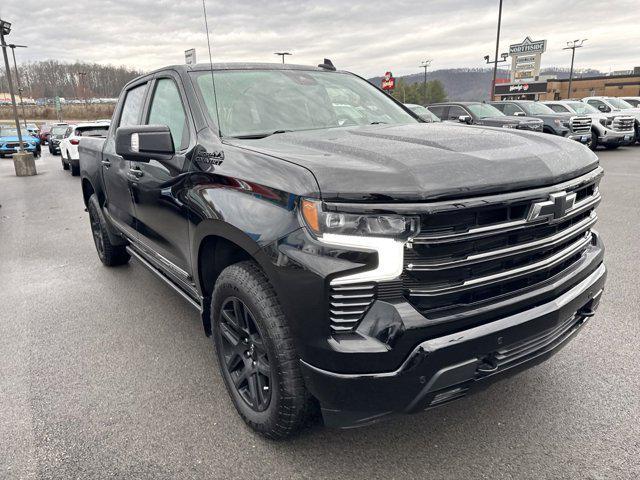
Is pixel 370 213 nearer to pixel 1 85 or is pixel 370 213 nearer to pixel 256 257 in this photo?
pixel 256 257

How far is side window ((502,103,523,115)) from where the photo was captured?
54.4 ft

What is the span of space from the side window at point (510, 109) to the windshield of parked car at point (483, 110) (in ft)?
4.36

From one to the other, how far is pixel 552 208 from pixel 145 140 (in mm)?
2054

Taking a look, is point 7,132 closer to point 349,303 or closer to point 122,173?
point 122,173

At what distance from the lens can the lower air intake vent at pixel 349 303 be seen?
1781 mm

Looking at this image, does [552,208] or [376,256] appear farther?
[552,208]

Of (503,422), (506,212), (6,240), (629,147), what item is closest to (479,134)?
(506,212)

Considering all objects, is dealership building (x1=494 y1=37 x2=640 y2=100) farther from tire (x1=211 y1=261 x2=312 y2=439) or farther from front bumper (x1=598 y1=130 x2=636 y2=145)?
tire (x1=211 y1=261 x2=312 y2=439)

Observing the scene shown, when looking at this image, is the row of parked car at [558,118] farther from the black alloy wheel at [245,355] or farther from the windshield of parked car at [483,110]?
the black alloy wheel at [245,355]

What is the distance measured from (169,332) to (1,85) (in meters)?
100

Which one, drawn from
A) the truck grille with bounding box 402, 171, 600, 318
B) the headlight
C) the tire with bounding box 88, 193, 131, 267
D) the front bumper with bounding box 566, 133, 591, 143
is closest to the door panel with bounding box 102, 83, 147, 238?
the tire with bounding box 88, 193, 131, 267

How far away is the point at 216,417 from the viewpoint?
2.62m

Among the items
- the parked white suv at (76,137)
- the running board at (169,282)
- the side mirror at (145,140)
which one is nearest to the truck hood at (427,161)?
the side mirror at (145,140)

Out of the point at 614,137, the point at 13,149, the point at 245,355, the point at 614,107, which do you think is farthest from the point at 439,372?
the point at 13,149
